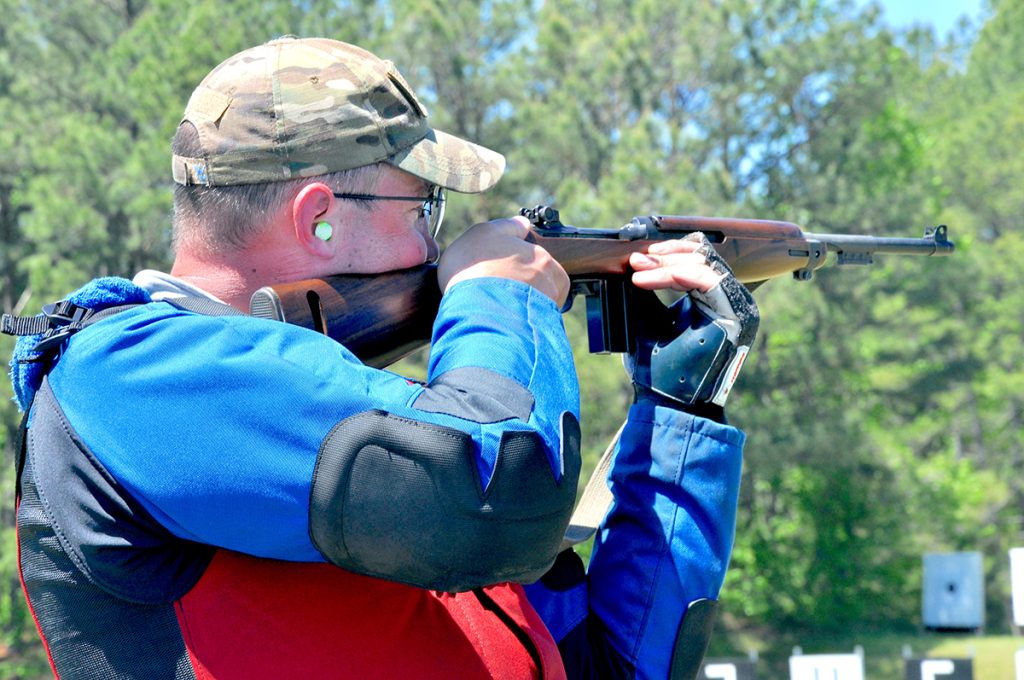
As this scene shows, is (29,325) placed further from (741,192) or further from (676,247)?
(741,192)

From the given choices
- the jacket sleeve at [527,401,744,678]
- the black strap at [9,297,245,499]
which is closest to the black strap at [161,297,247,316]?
the black strap at [9,297,245,499]

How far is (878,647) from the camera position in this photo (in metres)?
25.5

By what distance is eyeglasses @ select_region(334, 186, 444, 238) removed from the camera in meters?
1.80

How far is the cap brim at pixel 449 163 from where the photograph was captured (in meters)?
1.81

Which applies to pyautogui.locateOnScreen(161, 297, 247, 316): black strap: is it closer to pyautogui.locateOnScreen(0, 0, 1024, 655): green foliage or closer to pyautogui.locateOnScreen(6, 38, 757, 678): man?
pyautogui.locateOnScreen(6, 38, 757, 678): man

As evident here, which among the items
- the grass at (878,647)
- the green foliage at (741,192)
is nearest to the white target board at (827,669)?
the green foliage at (741,192)

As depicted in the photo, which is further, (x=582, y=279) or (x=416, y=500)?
(x=582, y=279)

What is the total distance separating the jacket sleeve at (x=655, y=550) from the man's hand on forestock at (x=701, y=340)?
0.27ft

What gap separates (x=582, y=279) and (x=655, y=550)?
763 millimetres

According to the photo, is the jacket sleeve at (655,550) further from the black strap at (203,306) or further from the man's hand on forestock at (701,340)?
the black strap at (203,306)

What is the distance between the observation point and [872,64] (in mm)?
22516

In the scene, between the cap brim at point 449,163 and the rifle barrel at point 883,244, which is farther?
the rifle barrel at point 883,244

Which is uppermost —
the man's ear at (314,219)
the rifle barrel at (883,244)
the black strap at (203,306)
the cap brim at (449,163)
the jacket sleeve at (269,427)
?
the cap brim at (449,163)

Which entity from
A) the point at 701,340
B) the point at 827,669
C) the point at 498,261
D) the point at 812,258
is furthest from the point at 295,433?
the point at 827,669
